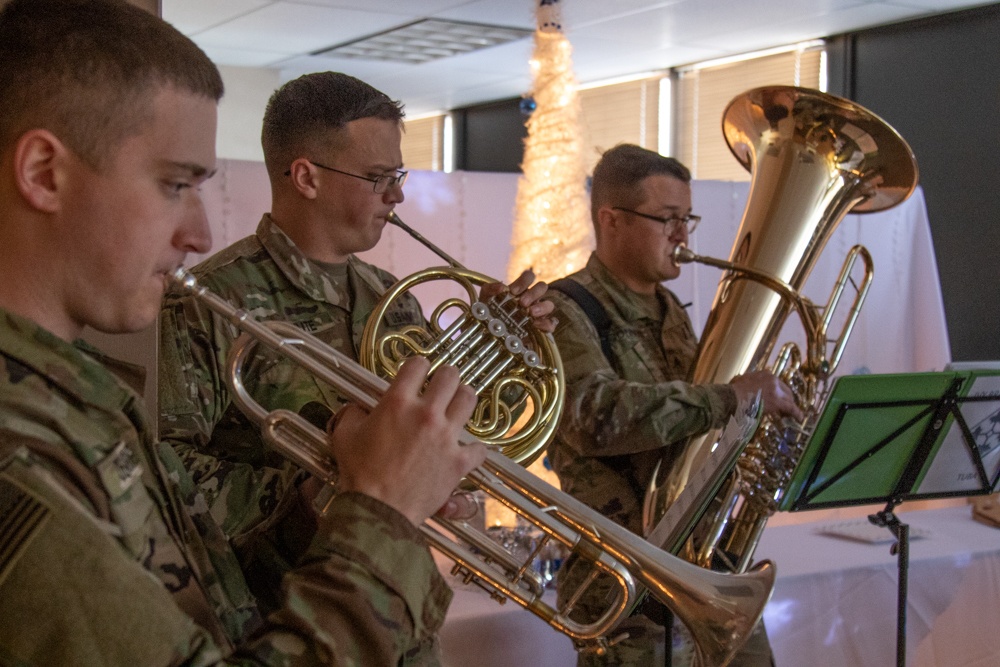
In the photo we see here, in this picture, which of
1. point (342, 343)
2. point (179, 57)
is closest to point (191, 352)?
point (342, 343)

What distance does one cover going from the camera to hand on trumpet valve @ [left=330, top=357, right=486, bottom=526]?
0.98 meters

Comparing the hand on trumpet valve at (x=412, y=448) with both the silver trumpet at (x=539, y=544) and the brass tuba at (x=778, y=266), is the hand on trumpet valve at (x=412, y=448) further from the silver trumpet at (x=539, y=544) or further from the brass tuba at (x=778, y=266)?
the brass tuba at (x=778, y=266)

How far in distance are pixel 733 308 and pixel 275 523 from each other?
1.54 m

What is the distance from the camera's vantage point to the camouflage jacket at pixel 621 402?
2279 millimetres

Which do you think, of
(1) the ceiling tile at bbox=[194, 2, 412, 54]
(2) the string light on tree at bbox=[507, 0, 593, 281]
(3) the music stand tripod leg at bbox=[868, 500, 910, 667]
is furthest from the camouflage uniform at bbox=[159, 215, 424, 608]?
(1) the ceiling tile at bbox=[194, 2, 412, 54]

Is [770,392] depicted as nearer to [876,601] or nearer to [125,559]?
[876,601]

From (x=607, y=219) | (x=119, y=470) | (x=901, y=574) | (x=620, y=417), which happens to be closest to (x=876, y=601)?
(x=901, y=574)

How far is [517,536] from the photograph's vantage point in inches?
96.6

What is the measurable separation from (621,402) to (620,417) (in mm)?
34

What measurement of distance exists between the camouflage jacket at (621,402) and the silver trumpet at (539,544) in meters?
0.72

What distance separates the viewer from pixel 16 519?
0.75 metres

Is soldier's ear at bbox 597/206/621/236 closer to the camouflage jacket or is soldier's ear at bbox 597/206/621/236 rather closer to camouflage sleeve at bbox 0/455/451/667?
the camouflage jacket

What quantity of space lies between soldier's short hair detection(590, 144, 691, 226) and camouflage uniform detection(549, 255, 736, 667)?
24 cm

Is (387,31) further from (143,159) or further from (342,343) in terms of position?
(143,159)
